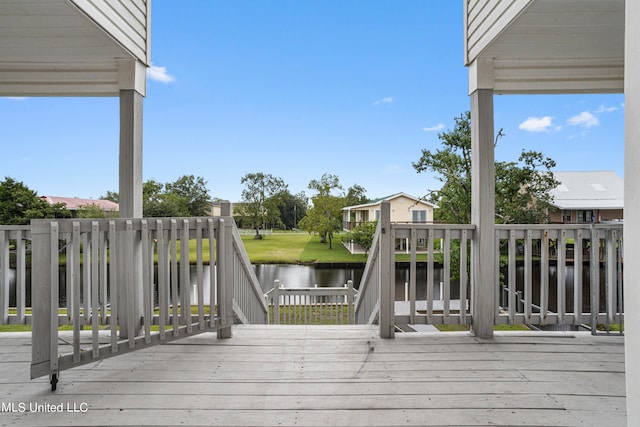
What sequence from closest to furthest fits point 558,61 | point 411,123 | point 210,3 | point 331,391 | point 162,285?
point 331,391 < point 162,285 < point 558,61 < point 210,3 < point 411,123

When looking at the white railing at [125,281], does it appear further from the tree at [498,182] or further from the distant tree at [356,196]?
the distant tree at [356,196]

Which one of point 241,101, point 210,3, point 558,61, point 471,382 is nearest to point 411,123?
point 241,101

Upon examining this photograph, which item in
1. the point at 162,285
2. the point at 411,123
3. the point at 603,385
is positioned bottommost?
the point at 603,385

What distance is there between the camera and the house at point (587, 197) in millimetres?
7265

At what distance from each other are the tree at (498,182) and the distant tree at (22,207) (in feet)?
29.8

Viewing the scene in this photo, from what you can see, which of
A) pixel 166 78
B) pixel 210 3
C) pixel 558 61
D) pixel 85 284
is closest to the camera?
pixel 85 284

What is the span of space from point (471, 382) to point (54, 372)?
2305 millimetres

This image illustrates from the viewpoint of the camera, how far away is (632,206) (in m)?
0.88

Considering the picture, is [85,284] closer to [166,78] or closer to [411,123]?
[411,123]

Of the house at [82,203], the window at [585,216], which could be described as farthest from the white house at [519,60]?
the house at [82,203]

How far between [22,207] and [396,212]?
1256 cm

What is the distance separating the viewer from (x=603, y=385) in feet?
6.44

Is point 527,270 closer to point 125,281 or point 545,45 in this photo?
point 545,45

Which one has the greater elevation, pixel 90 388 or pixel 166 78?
pixel 166 78
